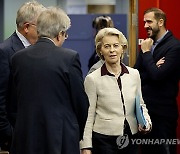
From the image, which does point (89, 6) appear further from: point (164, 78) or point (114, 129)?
point (114, 129)

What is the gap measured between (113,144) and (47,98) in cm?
79

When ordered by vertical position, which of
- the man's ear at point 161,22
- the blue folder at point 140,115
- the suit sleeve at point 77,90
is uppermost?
the man's ear at point 161,22

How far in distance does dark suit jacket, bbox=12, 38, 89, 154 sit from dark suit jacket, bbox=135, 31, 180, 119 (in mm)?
1657

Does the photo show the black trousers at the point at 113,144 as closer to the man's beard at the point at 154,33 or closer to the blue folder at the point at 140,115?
the blue folder at the point at 140,115

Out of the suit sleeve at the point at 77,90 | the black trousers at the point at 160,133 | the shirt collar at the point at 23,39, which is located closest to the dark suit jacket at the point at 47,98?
the suit sleeve at the point at 77,90

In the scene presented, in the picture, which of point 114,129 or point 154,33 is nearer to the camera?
point 114,129

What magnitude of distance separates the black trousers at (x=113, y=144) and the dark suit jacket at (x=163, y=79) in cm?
108

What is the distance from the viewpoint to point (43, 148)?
2.71 m

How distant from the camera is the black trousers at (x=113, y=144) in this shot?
10.6 feet

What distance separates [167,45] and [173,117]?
684 millimetres

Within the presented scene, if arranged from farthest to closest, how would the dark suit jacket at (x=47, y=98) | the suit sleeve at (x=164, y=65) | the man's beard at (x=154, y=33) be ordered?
1. the man's beard at (x=154, y=33)
2. the suit sleeve at (x=164, y=65)
3. the dark suit jacket at (x=47, y=98)

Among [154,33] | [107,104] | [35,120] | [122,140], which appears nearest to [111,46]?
Result: [107,104]

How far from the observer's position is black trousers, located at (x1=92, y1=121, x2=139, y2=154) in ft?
10.6

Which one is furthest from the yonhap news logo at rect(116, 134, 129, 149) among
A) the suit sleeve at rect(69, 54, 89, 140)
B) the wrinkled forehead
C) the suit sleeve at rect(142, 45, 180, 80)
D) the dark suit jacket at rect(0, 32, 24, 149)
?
the wrinkled forehead
